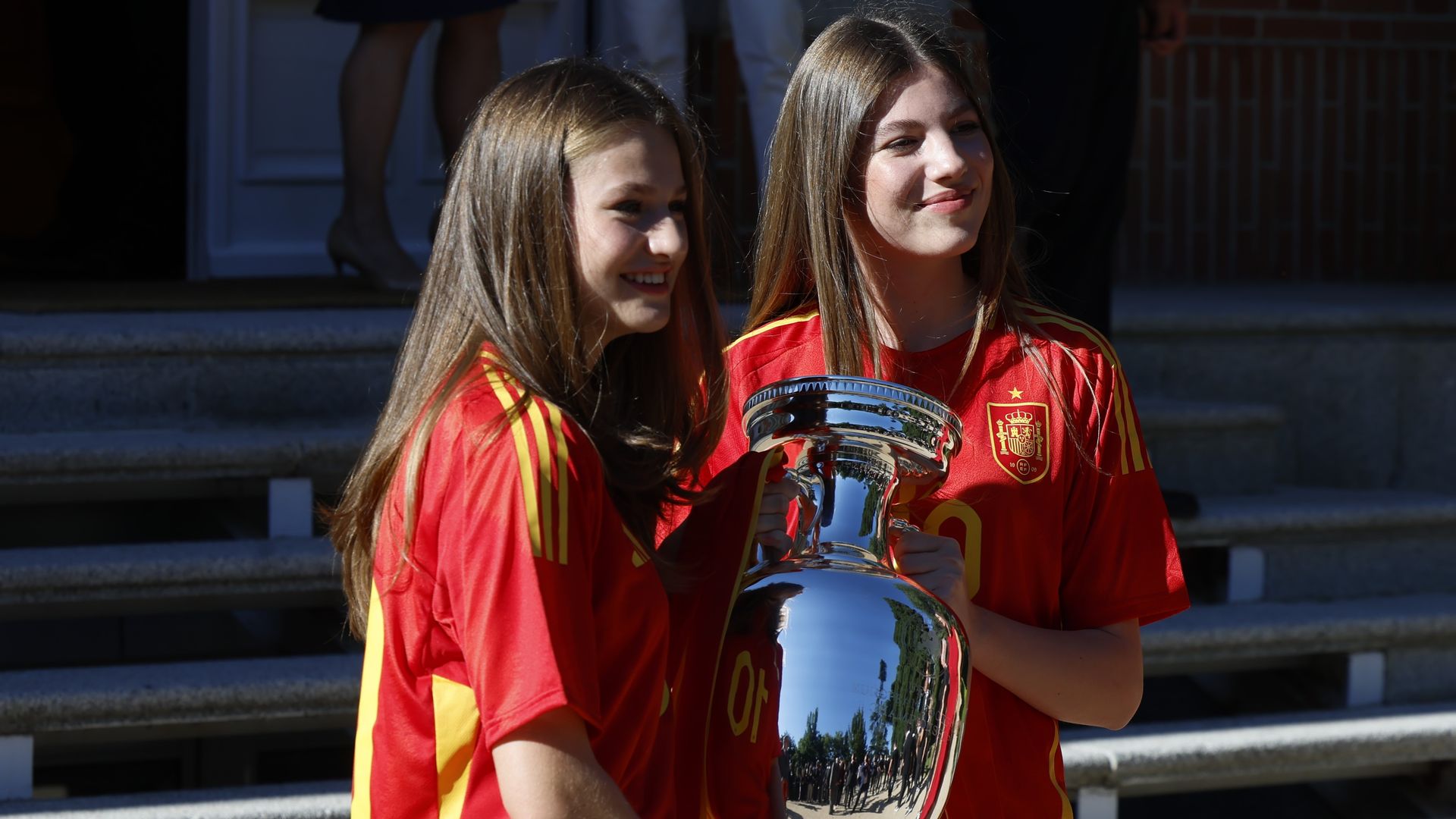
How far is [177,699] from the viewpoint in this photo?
2.81 m

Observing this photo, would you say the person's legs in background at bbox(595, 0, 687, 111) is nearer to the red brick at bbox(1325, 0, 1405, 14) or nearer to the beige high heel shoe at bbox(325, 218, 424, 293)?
the beige high heel shoe at bbox(325, 218, 424, 293)

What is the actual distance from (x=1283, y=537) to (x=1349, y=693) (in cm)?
36

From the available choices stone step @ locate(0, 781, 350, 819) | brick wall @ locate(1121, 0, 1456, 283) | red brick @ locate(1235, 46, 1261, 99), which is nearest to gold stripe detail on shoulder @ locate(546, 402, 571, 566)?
stone step @ locate(0, 781, 350, 819)

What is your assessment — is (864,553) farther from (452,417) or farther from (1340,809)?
(1340,809)

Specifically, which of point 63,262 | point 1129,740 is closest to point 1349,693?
point 1129,740

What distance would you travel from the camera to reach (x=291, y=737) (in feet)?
→ 11.1

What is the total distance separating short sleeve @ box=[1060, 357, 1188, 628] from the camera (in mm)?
1713

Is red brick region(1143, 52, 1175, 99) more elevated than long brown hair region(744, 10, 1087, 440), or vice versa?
red brick region(1143, 52, 1175, 99)

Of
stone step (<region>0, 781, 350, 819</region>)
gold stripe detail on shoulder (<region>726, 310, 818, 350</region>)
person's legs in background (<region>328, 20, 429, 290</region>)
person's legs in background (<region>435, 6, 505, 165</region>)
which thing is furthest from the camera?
person's legs in background (<region>435, 6, 505, 165</region>)

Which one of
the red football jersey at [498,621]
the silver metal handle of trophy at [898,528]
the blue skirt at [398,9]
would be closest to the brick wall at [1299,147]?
the blue skirt at [398,9]

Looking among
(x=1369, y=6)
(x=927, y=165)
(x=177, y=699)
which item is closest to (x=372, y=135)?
(x=177, y=699)

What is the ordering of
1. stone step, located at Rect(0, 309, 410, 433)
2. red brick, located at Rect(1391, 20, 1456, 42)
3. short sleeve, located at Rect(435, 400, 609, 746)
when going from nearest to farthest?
1. short sleeve, located at Rect(435, 400, 609, 746)
2. stone step, located at Rect(0, 309, 410, 433)
3. red brick, located at Rect(1391, 20, 1456, 42)

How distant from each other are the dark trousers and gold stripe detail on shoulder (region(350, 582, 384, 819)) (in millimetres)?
1879

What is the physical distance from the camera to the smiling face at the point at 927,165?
174cm
